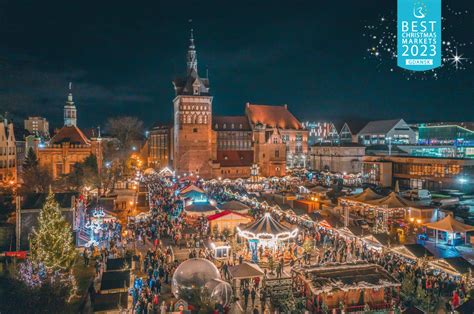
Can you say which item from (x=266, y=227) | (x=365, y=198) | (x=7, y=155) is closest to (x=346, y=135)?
(x=365, y=198)

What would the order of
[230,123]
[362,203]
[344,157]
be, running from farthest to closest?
[230,123], [344,157], [362,203]

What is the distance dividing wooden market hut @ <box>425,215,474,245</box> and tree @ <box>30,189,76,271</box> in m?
17.1

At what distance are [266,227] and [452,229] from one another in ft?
30.1

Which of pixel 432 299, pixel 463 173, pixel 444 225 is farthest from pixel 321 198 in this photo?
pixel 432 299

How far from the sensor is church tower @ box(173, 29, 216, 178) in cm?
5353

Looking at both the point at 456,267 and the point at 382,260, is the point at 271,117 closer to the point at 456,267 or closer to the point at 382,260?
the point at 382,260

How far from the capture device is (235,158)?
55094mm

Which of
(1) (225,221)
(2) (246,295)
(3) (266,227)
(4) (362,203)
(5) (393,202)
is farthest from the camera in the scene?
(4) (362,203)

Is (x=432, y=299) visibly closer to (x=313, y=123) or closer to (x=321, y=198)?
(x=321, y=198)

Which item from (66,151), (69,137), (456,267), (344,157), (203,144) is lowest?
(456,267)

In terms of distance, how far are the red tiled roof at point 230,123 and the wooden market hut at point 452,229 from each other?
45.4 meters

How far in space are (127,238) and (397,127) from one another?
187 feet

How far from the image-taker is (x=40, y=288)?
11266 millimetres

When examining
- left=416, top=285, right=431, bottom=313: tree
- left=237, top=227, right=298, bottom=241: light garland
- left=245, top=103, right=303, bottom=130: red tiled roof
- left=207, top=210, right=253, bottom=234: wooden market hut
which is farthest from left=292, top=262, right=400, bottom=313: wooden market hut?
left=245, top=103, right=303, bottom=130: red tiled roof
